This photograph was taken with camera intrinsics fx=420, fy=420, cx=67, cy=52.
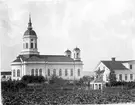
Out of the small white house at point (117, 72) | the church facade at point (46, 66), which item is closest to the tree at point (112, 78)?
the small white house at point (117, 72)

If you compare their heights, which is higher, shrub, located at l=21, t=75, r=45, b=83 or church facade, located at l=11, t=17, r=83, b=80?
church facade, located at l=11, t=17, r=83, b=80

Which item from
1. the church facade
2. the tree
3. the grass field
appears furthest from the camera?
the church facade

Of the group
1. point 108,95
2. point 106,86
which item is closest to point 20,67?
point 106,86

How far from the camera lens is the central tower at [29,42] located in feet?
37.1

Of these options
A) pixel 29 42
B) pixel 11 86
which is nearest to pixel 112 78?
pixel 29 42

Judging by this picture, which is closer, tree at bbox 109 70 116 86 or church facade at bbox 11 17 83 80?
tree at bbox 109 70 116 86

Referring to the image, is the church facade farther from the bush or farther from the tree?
the bush

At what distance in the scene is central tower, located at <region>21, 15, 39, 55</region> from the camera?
11.3 m

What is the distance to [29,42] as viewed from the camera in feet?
46.7

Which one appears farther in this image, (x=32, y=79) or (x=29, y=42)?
(x=29, y=42)

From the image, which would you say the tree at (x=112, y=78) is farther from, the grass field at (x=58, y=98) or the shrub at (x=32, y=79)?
the shrub at (x=32, y=79)

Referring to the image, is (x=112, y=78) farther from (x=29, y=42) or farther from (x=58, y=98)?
(x=58, y=98)

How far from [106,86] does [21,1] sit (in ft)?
16.0

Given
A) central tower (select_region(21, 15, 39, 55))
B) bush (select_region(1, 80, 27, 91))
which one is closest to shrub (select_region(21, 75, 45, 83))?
central tower (select_region(21, 15, 39, 55))
